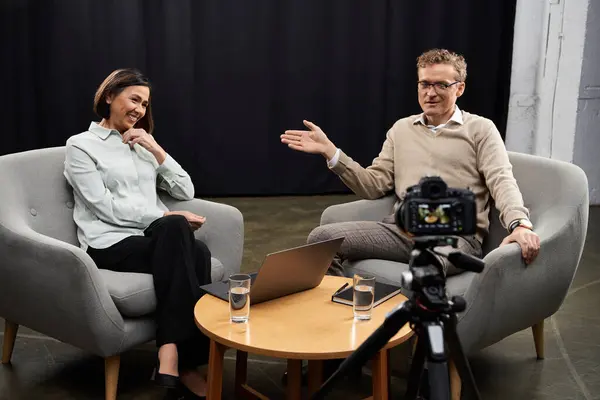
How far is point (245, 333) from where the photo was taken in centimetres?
191

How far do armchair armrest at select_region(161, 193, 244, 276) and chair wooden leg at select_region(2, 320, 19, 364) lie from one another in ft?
2.36

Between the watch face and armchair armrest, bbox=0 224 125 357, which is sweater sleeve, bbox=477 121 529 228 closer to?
the watch face

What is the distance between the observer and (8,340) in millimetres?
2619

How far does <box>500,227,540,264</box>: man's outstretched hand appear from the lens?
224 cm

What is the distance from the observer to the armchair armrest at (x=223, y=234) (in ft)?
8.97

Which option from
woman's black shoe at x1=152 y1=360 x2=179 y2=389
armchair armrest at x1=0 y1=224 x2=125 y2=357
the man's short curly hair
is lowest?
woman's black shoe at x1=152 y1=360 x2=179 y2=389

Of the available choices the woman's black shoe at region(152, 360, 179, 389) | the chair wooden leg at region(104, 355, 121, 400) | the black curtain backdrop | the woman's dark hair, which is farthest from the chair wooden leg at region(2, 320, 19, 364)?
the black curtain backdrop

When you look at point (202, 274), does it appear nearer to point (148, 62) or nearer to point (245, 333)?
point (245, 333)

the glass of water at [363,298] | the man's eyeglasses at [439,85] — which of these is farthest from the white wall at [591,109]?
the glass of water at [363,298]

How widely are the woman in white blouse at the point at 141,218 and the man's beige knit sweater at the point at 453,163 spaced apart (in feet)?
2.15

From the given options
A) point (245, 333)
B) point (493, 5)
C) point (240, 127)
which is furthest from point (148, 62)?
point (245, 333)

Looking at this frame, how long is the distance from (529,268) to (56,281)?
1.43 meters

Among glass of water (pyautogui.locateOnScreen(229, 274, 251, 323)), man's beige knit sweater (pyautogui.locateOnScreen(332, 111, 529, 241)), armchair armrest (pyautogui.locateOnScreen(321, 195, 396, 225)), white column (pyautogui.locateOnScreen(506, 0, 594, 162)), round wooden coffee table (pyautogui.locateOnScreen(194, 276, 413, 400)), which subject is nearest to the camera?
round wooden coffee table (pyautogui.locateOnScreen(194, 276, 413, 400))

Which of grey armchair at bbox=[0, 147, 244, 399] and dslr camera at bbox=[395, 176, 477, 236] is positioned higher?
dslr camera at bbox=[395, 176, 477, 236]
